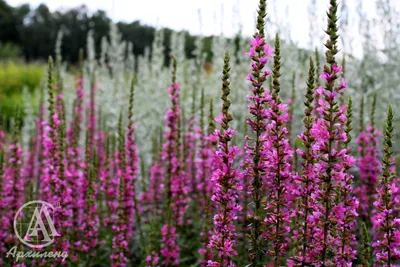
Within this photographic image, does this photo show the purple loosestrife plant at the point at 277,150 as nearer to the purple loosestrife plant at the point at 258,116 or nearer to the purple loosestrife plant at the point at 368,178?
the purple loosestrife plant at the point at 258,116

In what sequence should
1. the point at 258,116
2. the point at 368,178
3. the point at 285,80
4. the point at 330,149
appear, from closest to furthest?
the point at 330,149
the point at 258,116
the point at 368,178
the point at 285,80

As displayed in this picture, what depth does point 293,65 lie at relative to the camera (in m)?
8.08

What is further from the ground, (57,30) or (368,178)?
(57,30)

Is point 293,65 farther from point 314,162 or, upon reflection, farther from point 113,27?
point 314,162

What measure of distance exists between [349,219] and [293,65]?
5.75 meters

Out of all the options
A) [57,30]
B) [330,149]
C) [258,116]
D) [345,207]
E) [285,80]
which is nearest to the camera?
[330,149]

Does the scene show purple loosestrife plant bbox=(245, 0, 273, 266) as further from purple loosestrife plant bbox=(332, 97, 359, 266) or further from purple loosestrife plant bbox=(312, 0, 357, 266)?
purple loosestrife plant bbox=(332, 97, 359, 266)

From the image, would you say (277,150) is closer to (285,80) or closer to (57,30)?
(285,80)

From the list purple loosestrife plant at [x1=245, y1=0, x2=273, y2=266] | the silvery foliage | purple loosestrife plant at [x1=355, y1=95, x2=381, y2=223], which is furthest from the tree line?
purple loosestrife plant at [x1=245, y1=0, x2=273, y2=266]

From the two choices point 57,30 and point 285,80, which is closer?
point 285,80

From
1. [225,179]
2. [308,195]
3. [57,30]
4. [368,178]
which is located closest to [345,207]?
[308,195]

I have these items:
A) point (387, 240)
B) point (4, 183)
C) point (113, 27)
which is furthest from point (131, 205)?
point (113, 27)

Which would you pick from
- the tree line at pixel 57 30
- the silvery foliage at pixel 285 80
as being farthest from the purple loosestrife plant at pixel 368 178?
the tree line at pixel 57 30

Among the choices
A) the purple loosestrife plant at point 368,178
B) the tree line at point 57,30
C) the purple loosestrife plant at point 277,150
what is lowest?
the purple loosestrife plant at point 368,178
